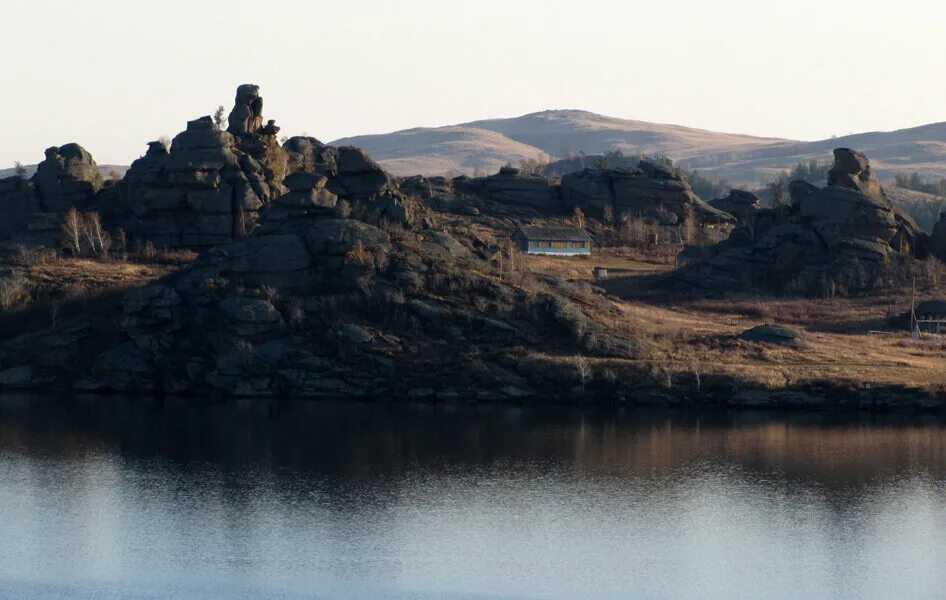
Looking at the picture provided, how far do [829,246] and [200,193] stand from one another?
210 ft

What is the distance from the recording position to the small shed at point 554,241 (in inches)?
6880

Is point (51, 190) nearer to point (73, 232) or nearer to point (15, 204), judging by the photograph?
point (15, 204)

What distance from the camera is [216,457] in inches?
3317

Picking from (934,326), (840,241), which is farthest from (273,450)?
(840,241)

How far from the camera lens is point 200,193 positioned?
455 feet

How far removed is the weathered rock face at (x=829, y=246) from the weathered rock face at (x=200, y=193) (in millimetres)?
45810

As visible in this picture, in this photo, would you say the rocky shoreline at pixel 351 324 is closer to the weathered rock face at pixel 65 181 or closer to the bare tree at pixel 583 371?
the bare tree at pixel 583 371

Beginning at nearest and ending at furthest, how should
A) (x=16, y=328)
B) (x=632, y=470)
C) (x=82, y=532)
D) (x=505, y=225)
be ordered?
(x=82, y=532)
(x=632, y=470)
(x=16, y=328)
(x=505, y=225)

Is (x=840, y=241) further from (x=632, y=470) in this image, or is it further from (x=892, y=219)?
(x=632, y=470)

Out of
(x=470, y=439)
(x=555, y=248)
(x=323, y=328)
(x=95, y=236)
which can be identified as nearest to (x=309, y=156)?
(x=555, y=248)

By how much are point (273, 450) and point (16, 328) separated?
4269cm

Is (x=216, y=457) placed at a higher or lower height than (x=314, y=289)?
lower

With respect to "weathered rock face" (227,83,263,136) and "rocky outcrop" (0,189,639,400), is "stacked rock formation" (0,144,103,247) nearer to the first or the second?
"weathered rock face" (227,83,263,136)

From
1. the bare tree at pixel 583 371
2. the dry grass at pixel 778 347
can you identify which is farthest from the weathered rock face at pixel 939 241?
the bare tree at pixel 583 371
